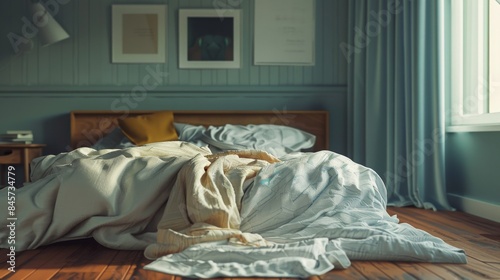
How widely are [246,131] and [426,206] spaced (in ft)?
4.15

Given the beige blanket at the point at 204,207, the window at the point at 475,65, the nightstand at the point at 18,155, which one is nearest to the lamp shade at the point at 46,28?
the nightstand at the point at 18,155

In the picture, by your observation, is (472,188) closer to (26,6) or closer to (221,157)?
(221,157)

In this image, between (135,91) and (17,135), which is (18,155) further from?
(135,91)

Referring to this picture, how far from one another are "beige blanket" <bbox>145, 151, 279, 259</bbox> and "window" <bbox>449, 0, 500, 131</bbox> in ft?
5.93

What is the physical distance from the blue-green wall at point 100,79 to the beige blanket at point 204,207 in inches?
92.8

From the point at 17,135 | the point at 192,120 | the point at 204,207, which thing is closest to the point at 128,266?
the point at 204,207

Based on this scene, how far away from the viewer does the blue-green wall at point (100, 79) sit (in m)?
4.78

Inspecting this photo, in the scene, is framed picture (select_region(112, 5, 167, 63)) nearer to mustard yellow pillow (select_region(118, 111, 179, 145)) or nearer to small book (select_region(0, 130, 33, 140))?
mustard yellow pillow (select_region(118, 111, 179, 145))

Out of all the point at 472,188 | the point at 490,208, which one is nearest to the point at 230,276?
the point at 490,208

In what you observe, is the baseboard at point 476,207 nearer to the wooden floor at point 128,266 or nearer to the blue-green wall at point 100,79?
the wooden floor at point 128,266

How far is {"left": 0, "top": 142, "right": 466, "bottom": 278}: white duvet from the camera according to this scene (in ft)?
6.88

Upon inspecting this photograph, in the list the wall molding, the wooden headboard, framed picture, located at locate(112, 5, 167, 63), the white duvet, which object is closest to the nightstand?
the wooden headboard

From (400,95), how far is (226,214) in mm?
2434

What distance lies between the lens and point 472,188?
146 inches
